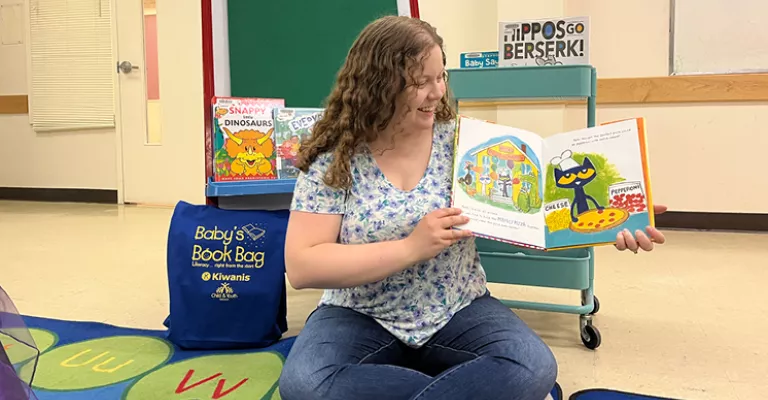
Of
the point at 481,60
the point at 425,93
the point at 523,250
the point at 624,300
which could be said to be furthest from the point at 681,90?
the point at 425,93

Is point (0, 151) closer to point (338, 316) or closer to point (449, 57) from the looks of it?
point (449, 57)

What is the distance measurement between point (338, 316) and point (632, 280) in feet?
5.28

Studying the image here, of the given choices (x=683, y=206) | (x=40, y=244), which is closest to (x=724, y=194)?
(x=683, y=206)

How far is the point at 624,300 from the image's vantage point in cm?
216

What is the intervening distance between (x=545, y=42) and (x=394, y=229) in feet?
2.77

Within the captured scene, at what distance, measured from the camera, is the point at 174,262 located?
5.52ft

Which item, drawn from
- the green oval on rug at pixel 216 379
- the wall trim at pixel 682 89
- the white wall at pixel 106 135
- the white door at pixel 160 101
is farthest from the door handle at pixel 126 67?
the green oval on rug at pixel 216 379

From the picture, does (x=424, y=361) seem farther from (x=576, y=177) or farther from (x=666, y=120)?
(x=666, y=120)

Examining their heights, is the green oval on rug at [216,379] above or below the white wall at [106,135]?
below

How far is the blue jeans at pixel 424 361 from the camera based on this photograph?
3.28ft

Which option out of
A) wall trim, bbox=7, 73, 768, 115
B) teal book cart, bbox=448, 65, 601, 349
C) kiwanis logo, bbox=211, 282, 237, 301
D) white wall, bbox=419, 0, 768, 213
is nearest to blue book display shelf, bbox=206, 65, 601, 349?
teal book cart, bbox=448, 65, 601, 349

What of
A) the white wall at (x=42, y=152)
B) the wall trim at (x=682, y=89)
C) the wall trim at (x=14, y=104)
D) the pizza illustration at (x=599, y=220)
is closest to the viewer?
the pizza illustration at (x=599, y=220)

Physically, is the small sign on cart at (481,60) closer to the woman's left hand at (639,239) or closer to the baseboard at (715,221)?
the woman's left hand at (639,239)

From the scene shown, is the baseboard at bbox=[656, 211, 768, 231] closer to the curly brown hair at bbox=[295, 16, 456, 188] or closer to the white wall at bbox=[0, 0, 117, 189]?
the curly brown hair at bbox=[295, 16, 456, 188]
